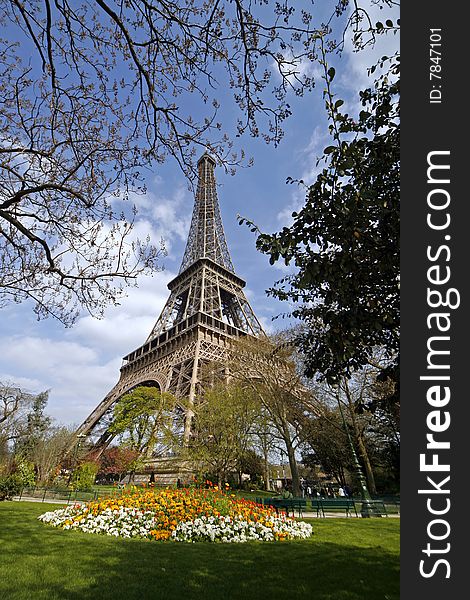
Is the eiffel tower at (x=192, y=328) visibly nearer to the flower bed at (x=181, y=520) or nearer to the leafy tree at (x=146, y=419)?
the leafy tree at (x=146, y=419)

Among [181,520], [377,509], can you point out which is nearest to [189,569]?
[181,520]

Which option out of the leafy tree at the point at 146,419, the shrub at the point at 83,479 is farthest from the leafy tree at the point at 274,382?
the shrub at the point at 83,479

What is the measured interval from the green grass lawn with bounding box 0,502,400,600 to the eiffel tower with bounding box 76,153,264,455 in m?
15.6

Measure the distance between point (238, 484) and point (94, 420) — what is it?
55.7 feet

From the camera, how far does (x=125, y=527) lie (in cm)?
902

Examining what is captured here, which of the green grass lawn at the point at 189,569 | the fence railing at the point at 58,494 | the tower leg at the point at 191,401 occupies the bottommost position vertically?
the fence railing at the point at 58,494

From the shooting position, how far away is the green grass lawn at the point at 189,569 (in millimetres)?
4293

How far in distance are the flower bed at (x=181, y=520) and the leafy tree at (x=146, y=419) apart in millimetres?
11528

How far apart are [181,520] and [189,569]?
3814 mm

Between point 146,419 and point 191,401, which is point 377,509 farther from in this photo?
point 146,419

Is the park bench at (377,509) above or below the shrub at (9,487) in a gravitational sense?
above

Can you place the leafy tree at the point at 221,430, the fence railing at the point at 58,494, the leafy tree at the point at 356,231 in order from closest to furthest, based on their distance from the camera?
the leafy tree at the point at 356,231, the leafy tree at the point at 221,430, the fence railing at the point at 58,494

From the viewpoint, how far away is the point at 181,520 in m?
9.00

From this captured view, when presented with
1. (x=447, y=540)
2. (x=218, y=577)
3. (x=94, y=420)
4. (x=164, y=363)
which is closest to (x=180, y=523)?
(x=218, y=577)
